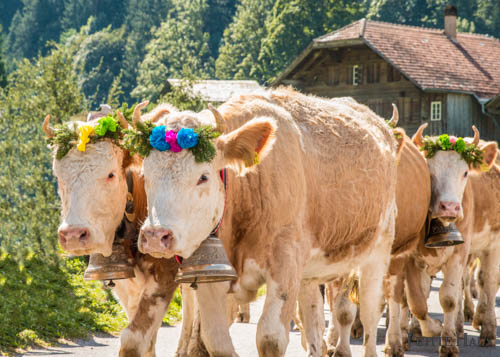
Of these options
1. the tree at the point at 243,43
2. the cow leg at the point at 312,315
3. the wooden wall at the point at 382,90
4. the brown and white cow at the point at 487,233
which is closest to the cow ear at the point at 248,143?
the cow leg at the point at 312,315

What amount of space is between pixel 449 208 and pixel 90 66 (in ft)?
311

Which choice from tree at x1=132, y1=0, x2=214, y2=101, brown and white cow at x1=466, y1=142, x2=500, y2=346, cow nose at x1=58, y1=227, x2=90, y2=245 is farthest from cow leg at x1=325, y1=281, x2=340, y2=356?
tree at x1=132, y1=0, x2=214, y2=101

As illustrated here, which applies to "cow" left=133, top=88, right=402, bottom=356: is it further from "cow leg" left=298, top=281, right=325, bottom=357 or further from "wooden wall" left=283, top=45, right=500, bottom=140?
"wooden wall" left=283, top=45, right=500, bottom=140

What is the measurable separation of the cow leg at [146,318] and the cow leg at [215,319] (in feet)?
0.83

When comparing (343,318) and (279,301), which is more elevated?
(279,301)

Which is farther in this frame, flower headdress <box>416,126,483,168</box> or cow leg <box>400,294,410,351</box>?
cow leg <box>400,294,410,351</box>

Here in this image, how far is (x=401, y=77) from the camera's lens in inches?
1852

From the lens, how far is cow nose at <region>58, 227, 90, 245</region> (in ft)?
21.3

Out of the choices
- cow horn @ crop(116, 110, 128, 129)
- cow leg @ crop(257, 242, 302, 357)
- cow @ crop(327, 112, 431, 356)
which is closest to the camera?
cow leg @ crop(257, 242, 302, 357)

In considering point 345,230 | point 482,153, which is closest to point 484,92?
point 482,153

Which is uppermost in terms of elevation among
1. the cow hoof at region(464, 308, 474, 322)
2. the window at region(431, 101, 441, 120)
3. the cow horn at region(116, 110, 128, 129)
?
the cow horn at region(116, 110, 128, 129)

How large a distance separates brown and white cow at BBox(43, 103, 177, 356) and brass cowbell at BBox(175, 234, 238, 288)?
385 mm

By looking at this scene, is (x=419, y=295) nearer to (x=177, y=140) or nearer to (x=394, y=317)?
(x=394, y=317)

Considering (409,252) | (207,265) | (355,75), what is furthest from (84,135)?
(355,75)
